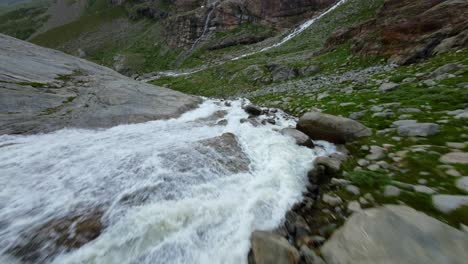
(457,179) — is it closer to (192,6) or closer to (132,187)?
(132,187)

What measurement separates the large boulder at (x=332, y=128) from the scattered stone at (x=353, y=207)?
3.06m

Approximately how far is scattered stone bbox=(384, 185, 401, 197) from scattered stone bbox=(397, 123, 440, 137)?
258cm

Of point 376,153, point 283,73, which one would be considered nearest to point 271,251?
point 376,153

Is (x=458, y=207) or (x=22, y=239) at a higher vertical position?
(x=458, y=207)

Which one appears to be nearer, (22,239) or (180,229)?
(22,239)

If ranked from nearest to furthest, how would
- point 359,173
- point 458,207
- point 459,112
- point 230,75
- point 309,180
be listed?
point 458,207
point 359,173
point 309,180
point 459,112
point 230,75

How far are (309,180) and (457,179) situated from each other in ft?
8.51

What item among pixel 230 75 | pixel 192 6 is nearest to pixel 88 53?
pixel 192 6

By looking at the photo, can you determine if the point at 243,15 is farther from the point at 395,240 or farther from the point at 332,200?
the point at 395,240

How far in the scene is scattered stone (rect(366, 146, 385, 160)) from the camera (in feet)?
17.2

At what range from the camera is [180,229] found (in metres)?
3.91

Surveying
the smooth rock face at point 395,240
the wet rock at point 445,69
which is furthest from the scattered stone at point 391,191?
the wet rock at point 445,69

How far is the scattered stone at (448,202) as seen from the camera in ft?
10.9

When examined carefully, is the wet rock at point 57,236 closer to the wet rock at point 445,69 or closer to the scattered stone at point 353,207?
the scattered stone at point 353,207
